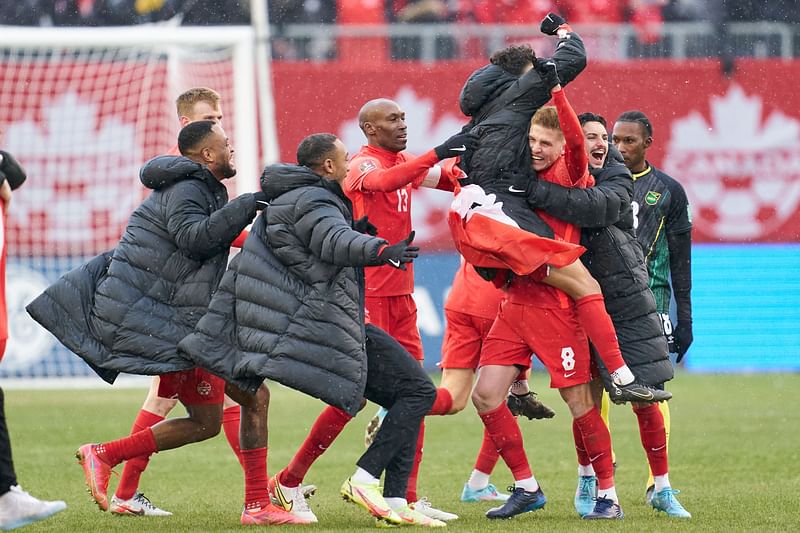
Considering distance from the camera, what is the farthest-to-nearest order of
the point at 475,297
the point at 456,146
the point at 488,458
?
1. the point at 488,458
2. the point at 475,297
3. the point at 456,146

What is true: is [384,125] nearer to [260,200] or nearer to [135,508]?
[260,200]

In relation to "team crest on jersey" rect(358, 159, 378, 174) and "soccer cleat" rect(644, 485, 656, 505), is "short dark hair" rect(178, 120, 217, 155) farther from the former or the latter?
"soccer cleat" rect(644, 485, 656, 505)

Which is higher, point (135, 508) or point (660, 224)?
point (660, 224)

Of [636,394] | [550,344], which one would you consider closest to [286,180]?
[550,344]

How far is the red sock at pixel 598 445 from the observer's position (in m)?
6.97

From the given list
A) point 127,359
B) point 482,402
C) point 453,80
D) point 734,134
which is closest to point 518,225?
point 482,402

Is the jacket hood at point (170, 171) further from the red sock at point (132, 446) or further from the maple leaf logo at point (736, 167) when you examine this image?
the maple leaf logo at point (736, 167)

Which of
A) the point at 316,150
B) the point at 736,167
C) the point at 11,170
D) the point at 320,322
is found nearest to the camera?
the point at 11,170

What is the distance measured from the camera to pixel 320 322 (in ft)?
20.5

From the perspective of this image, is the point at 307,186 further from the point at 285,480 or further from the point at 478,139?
the point at 285,480

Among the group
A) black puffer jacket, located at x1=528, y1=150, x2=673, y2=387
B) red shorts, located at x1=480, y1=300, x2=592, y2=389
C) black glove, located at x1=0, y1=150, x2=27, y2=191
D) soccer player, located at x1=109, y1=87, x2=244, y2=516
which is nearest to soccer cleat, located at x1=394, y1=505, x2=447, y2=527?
red shorts, located at x1=480, y1=300, x2=592, y2=389

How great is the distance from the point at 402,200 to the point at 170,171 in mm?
1446

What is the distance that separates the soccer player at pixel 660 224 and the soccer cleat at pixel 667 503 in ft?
2.74

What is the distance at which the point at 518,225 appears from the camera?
Answer: 22.3ft
